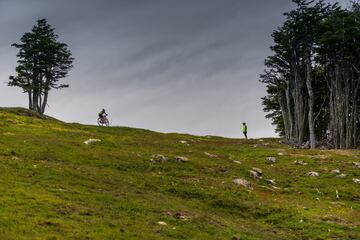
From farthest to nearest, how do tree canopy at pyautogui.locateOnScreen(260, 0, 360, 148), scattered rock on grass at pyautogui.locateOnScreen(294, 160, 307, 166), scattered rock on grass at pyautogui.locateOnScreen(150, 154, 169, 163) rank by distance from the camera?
1. tree canopy at pyautogui.locateOnScreen(260, 0, 360, 148)
2. scattered rock on grass at pyautogui.locateOnScreen(294, 160, 307, 166)
3. scattered rock on grass at pyautogui.locateOnScreen(150, 154, 169, 163)

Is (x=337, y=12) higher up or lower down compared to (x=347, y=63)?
higher up

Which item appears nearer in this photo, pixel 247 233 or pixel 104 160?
pixel 247 233

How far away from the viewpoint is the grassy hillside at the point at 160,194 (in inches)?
926

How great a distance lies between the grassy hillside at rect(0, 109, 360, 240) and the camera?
23.5m

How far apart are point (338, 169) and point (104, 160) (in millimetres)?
20623

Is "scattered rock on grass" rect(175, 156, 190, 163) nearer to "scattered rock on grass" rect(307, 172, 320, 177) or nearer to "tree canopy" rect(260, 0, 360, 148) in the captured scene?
"scattered rock on grass" rect(307, 172, 320, 177)

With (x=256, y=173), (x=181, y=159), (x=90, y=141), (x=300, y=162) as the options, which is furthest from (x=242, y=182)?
(x=90, y=141)

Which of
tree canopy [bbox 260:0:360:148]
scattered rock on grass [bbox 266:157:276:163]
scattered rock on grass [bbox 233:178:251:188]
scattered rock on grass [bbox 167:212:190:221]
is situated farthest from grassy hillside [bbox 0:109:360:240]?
tree canopy [bbox 260:0:360:148]

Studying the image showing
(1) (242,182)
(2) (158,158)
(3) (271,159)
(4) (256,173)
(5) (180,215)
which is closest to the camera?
(5) (180,215)

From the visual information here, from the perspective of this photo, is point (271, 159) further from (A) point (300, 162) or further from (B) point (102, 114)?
(B) point (102, 114)

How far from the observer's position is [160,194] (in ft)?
106

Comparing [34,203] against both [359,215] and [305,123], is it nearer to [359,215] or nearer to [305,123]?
[359,215]

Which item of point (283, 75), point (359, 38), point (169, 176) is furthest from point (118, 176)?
point (283, 75)

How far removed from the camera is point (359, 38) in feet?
228
